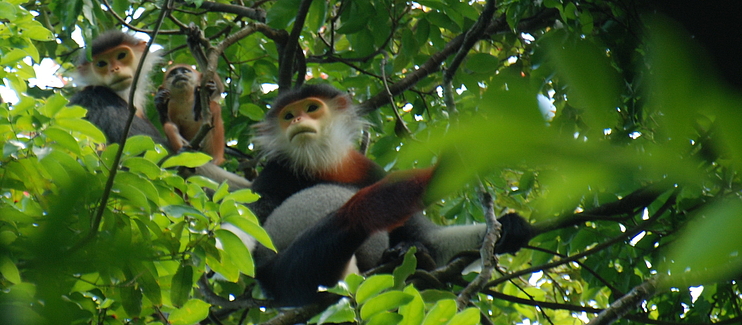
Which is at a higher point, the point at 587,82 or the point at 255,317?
the point at 587,82

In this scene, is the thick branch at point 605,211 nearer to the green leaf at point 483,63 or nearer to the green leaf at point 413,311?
the green leaf at point 413,311

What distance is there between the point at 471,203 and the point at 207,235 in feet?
5.52

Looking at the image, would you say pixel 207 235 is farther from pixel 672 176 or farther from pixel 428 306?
pixel 672 176

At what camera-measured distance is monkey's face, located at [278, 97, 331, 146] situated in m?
3.83

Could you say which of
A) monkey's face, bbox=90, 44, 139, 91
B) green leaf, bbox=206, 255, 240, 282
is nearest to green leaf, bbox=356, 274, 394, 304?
green leaf, bbox=206, 255, 240, 282

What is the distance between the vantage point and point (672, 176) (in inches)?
15.9

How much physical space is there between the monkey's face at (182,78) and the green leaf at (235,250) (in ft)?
8.65

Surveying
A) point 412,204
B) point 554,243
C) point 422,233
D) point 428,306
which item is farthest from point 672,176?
point 422,233

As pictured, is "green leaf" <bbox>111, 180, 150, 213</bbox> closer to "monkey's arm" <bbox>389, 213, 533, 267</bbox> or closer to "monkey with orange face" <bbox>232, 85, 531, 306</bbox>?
"monkey with orange face" <bbox>232, 85, 531, 306</bbox>

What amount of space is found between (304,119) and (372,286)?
7.20 ft

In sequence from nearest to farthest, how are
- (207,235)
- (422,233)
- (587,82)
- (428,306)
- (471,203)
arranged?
(587,82)
(207,235)
(428,306)
(471,203)
(422,233)

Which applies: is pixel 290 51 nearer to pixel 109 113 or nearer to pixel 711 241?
pixel 109 113

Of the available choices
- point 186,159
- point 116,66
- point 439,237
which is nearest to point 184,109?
point 116,66

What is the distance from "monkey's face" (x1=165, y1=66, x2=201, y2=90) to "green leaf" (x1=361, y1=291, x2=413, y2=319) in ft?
10.1
